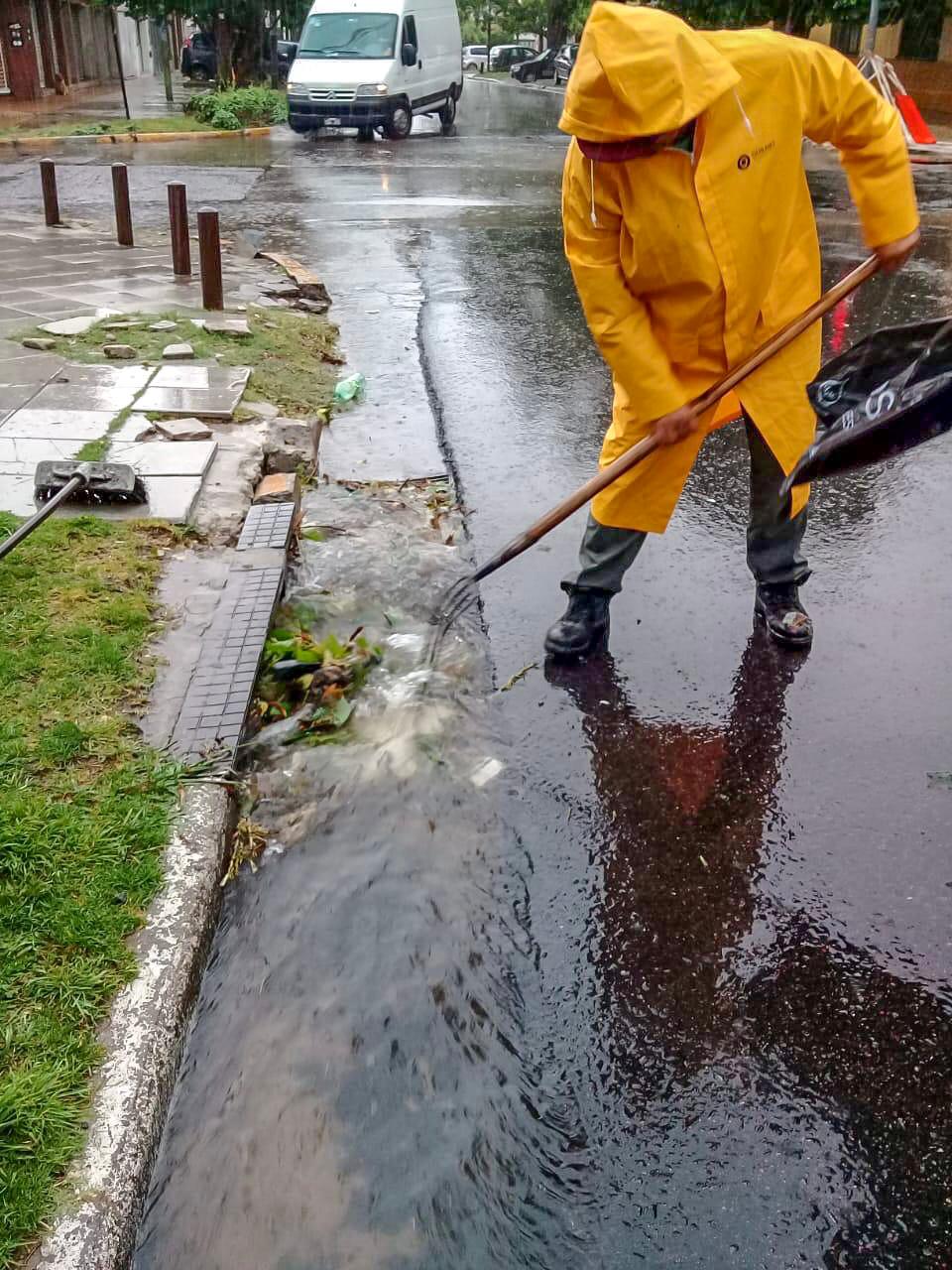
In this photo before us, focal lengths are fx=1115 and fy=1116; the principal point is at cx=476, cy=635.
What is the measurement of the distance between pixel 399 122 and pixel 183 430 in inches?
699

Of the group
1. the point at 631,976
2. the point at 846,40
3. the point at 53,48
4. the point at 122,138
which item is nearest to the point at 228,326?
the point at 631,976

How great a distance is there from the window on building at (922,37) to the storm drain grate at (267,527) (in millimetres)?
26078

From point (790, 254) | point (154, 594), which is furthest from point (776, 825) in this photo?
point (154, 594)

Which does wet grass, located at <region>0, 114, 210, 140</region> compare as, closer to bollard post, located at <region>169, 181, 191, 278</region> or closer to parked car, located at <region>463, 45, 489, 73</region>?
bollard post, located at <region>169, 181, 191, 278</region>

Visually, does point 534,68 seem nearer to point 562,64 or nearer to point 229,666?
point 562,64

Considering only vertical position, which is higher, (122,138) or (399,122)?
(399,122)

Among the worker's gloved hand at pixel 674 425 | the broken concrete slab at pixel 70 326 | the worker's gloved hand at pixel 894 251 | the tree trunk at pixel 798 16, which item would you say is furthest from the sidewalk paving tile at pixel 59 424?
the tree trunk at pixel 798 16

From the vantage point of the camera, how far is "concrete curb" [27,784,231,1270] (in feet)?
6.23

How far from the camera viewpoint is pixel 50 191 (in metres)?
10.8

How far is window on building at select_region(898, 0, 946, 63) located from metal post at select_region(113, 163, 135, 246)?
71.4 ft

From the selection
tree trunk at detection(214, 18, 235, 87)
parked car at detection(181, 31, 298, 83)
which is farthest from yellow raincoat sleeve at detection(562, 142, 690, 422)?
parked car at detection(181, 31, 298, 83)

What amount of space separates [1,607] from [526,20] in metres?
66.5

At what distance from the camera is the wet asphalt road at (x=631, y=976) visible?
2.03m

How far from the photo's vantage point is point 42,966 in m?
2.37
